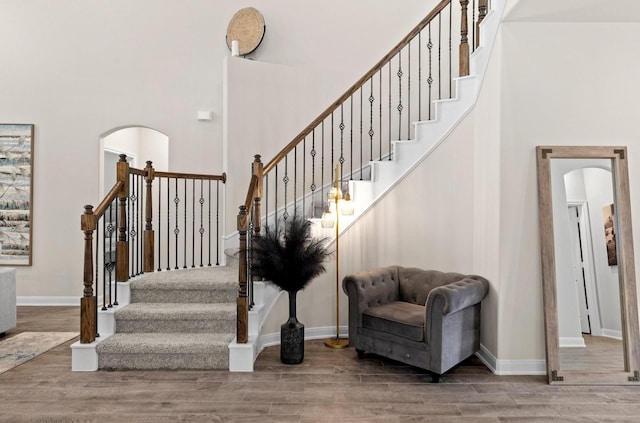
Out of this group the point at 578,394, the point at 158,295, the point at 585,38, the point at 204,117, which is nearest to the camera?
the point at 578,394

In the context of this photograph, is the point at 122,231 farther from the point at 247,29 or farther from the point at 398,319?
the point at 247,29

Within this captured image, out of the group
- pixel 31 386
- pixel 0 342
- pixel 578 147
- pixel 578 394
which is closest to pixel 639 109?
pixel 578 147

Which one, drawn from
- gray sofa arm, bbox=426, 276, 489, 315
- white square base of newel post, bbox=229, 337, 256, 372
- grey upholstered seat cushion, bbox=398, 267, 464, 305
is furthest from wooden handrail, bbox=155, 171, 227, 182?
gray sofa arm, bbox=426, 276, 489, 315

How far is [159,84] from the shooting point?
19.8 feet

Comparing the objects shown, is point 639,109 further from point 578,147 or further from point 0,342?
point 0,342

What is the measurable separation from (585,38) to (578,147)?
89 cm

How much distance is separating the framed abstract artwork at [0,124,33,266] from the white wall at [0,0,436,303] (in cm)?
11

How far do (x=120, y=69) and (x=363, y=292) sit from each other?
4.73 meters

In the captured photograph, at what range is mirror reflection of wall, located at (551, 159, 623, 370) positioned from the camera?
11.3ft

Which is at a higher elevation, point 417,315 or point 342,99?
point 342,99

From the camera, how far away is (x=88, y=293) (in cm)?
368

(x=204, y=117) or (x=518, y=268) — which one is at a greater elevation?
(x=204, y=117)

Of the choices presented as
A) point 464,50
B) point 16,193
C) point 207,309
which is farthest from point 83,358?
point 464,50

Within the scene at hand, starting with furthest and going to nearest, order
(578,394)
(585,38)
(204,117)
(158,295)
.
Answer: (204,117), (158,295), (585,38), (578,394)
